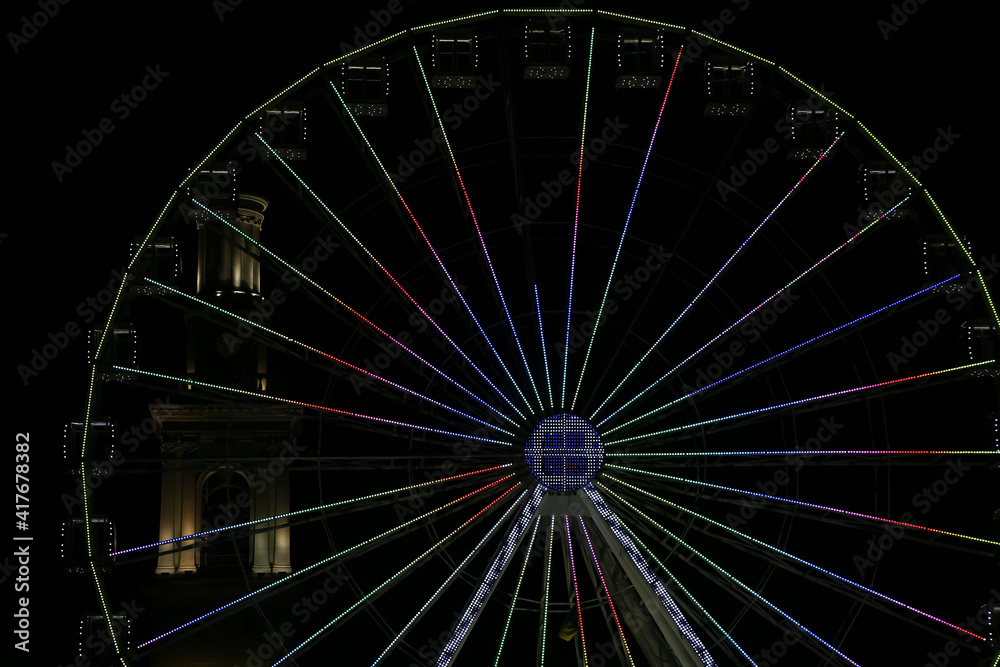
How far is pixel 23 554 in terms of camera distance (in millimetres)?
28297

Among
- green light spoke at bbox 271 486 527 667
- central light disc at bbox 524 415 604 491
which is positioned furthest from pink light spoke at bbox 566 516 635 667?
green light spoke at bbox 271 486 527 667

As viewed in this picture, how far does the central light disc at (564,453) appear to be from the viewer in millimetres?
20994

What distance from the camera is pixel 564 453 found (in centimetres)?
2119

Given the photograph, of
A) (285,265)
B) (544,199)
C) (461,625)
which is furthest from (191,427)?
(461,625)

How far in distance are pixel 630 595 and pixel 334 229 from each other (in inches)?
307

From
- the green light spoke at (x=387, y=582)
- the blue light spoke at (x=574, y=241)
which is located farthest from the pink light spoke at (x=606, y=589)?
the blue light spoke at (x=574, y=241)

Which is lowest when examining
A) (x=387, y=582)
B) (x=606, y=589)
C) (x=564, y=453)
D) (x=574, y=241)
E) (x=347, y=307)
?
(x=606, y=589)

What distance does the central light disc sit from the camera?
827 inches

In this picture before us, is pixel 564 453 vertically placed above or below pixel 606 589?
above

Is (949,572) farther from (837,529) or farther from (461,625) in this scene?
(461,625)

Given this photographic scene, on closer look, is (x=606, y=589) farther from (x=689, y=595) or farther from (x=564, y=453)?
(x=564, y=453)

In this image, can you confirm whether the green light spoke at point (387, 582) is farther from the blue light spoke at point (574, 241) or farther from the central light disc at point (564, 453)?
the blue light spoke at point (574, 241)

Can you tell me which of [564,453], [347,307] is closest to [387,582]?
[564,453]

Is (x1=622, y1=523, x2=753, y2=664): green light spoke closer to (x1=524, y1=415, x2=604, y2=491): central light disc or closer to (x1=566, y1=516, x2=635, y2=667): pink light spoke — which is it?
(x1=566, y1=516, x2=635, y2=667): pink light spoke
